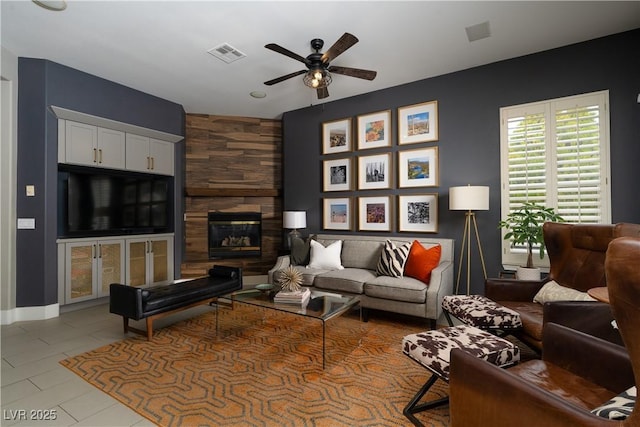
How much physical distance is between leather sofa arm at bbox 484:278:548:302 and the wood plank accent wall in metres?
3.68

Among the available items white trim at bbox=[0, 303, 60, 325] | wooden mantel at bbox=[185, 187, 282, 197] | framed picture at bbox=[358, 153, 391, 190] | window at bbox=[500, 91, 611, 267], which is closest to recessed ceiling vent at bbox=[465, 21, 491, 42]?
window at bbox=[500, 91, 611, 267]

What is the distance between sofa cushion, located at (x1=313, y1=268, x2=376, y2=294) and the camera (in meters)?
3.49

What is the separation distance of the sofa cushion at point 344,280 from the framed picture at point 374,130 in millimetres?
1879

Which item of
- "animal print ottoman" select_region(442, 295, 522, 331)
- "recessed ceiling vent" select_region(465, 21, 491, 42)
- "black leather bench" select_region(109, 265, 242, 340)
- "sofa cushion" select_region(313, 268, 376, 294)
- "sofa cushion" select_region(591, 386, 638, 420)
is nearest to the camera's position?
"sofa cushion" select_region(591, 386, 638, 420)

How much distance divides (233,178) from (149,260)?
1.93 metres

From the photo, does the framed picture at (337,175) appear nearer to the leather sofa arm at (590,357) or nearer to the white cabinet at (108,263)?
the white cabinet at (108,263)

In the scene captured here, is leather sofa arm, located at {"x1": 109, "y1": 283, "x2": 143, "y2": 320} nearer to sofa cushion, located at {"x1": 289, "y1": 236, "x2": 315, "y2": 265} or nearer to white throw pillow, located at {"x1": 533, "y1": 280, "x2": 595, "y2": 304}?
sofa cushion, located at {"x1": 289, "y1": 236, "x2": 315, "y2": 265}

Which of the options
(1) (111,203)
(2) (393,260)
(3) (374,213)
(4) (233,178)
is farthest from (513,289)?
(1) (111,203)

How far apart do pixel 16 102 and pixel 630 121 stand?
6.57 meters

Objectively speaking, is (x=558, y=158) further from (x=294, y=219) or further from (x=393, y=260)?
(x=294, y=219)

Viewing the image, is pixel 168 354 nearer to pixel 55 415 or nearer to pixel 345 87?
pixel 55 415

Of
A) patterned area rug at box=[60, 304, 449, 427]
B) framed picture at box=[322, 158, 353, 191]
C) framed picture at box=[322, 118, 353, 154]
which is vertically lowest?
patterned area rug at box=[60, 304, 449, 427]

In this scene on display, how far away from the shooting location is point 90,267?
3.94 meters

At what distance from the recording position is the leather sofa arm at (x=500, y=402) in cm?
99
